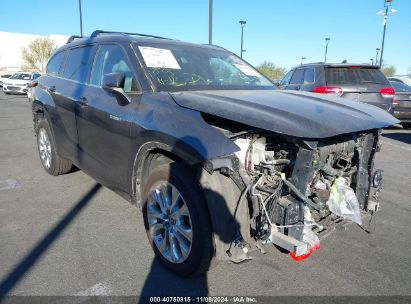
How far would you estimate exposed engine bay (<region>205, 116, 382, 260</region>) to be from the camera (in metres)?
2.59

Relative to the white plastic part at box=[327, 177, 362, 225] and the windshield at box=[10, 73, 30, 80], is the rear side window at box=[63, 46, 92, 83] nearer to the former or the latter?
the white plastic part at box=[327, 177, 362, 225]

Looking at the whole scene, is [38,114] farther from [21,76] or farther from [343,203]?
[21,76]

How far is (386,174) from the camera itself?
6145 mm

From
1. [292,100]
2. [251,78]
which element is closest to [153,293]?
[292,100]

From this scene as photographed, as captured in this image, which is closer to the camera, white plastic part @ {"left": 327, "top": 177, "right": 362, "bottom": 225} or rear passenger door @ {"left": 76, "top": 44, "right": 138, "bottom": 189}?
white plastic part @ {"left": 327, "top": 177, "right": 362, "bottom": 225}

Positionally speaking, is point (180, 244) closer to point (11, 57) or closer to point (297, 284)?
point (297, 284)

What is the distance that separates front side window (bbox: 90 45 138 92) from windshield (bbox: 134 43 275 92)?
187mm

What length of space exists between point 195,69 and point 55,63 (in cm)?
283

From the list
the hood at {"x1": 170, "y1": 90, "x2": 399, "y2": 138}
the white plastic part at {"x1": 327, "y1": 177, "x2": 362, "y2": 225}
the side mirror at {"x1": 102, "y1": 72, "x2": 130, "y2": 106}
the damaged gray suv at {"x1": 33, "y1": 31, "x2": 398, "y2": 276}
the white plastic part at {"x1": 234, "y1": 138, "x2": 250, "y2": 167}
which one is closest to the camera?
the hood at {"x1": 170, "y1": 90, "x2": 399, "y2": 138}

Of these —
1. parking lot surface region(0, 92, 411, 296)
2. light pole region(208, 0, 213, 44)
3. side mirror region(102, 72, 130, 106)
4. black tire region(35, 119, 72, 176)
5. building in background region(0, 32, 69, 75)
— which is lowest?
parking lot surface region(0, 92, 411, 296)

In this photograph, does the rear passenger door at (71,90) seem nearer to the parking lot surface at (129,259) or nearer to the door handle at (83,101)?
the door handle at (83,101)

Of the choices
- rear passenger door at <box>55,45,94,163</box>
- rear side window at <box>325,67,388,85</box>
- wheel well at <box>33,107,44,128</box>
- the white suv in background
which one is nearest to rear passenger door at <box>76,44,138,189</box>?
rear passenger door at <box>55,45,94,163</box>

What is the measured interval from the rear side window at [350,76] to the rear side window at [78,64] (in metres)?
5.73

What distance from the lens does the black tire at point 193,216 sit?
2.63 m
